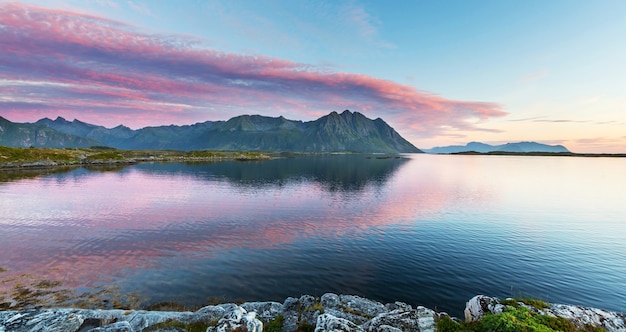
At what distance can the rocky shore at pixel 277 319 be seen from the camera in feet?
51.3

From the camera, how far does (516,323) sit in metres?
14.3

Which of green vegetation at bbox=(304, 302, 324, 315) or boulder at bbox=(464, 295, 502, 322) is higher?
boulder at bbox=(464, 295, 502, 322)

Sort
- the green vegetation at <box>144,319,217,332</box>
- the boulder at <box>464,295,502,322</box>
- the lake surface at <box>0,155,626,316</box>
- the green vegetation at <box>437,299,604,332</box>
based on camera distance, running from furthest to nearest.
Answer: the lake surface at <box>0,155,626,316</box> → the boulder at <box>464,295,502,322</box> → the green vegetation at <box>144,319,217,332</box> → the green vegetation at <box>437,299,604,332</box>

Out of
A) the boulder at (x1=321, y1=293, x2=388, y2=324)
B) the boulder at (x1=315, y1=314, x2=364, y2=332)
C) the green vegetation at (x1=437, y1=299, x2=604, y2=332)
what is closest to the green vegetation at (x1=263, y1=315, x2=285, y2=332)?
the boulder at (x1=321, y1=293, x2=388, y2=324)

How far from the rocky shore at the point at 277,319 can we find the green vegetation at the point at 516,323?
1.63ft

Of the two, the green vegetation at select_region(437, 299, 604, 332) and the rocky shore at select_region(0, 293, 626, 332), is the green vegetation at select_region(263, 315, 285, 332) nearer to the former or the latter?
the rocky shore at select_region(0, 293, 626, 332)

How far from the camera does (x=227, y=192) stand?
83.2m

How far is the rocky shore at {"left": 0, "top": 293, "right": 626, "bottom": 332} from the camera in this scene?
51.3ft

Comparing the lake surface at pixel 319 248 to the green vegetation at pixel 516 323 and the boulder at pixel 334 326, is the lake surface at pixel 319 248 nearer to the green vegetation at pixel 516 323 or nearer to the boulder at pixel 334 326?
the green vegetation at pixel 516 323

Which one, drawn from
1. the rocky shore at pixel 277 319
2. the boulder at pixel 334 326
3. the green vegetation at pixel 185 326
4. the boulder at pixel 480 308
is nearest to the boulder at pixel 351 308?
the rocky shore at pixel 277 319

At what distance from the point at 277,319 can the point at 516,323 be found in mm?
13967

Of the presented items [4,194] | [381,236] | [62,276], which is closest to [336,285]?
[381,236]

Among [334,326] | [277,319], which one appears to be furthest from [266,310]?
[334,326]

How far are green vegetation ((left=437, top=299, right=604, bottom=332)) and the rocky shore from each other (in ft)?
1.63
